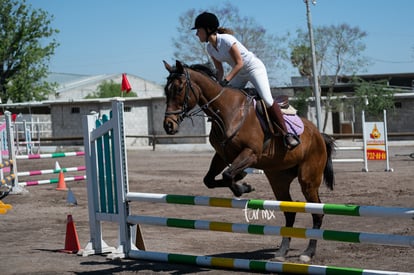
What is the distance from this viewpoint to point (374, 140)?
18516mm

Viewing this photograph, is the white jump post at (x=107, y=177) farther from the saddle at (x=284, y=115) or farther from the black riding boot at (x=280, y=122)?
the black riding boot at (x=280, y=122)

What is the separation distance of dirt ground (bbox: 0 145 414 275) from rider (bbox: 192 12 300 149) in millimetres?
1507

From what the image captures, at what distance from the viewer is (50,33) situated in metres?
46.2

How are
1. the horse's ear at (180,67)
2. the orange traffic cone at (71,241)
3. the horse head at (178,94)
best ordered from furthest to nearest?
the orange traffic cone at (71,241) < the horse's ear at (180,67) < the horse head at (178,94)

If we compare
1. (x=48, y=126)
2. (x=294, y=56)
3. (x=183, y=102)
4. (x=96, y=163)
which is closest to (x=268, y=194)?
(x=96, y=163)

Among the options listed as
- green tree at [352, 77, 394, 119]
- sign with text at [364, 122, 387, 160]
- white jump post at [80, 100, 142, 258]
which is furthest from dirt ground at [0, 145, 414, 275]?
green tree at [352, 77, 394, 119]

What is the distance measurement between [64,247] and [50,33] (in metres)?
39.8

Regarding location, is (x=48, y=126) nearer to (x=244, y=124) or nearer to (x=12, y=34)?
(x=12, y=34)

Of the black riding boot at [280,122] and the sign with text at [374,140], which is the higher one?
the black riding boot at [280,122]

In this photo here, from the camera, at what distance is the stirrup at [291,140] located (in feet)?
23.4

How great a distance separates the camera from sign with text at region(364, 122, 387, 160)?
59.8 ft

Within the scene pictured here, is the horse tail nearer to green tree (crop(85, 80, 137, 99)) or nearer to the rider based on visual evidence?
the rider

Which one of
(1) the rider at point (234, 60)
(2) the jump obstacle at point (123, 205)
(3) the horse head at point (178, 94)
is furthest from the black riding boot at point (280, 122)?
(2) the jump obstacle at point (123, 205)

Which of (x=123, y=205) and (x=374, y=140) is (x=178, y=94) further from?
(x=374, y=140)
